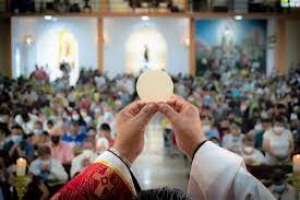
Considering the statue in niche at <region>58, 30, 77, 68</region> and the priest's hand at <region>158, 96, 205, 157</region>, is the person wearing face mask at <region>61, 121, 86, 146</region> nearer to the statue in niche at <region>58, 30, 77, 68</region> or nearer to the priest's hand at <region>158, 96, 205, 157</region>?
the priest's hand at <region>158, 96, 205, 157</region>

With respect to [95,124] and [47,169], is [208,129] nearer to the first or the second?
[95,124]

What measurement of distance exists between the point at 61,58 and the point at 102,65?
2.50 metres

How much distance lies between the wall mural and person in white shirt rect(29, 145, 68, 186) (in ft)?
61.5

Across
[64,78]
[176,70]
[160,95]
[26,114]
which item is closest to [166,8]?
[176,70]

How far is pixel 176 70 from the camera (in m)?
28.1

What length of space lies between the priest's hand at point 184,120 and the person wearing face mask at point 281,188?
19.8ft

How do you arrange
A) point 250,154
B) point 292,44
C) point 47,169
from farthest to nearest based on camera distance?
point 292,44, point 250,154, point 47,169

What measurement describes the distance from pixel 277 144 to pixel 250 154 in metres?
0.62

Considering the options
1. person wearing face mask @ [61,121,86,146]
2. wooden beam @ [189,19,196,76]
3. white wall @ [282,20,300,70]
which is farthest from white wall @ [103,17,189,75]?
person wearing face mask @ [61,121,86,146]

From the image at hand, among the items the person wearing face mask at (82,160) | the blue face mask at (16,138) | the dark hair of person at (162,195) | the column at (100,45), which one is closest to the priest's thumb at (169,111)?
the dark hair of person at (162,195)

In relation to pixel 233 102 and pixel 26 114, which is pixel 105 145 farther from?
pixel 233 102

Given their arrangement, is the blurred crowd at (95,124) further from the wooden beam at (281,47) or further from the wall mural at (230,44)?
the wall mural at (230,44)

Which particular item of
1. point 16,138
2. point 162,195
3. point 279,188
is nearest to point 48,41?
point 16,138

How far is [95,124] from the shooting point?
13156mm
